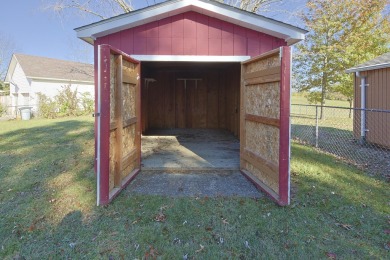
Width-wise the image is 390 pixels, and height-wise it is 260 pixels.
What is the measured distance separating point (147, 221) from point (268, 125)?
2.08 metres

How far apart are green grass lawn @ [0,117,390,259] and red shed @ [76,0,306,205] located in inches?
16.9

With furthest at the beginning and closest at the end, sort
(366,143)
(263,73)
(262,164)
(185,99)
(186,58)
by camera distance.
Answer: (185,99), (366,143), (186,58), (262,164), (263,73)

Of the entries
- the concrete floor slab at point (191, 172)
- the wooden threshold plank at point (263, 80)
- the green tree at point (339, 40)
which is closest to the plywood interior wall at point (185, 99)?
the concrete floor slab at point (191, 172)

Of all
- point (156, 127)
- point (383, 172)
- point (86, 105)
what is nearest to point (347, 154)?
point (383, 172)

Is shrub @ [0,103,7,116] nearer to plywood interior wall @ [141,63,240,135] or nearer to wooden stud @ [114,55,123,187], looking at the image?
plywood interior wall @ [141,63,240,135]

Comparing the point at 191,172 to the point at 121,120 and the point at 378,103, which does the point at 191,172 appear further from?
the point at 378,103

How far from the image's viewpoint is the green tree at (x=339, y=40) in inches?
581

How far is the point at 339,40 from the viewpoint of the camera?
616 inches

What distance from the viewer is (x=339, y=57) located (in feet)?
51.0

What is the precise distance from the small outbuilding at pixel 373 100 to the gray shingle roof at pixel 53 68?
1929 cm

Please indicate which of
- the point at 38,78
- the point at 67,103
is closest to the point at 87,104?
the point at 67,103

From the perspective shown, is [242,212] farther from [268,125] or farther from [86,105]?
[86,105]

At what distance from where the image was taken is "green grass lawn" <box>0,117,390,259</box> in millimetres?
2666

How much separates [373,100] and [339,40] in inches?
358
